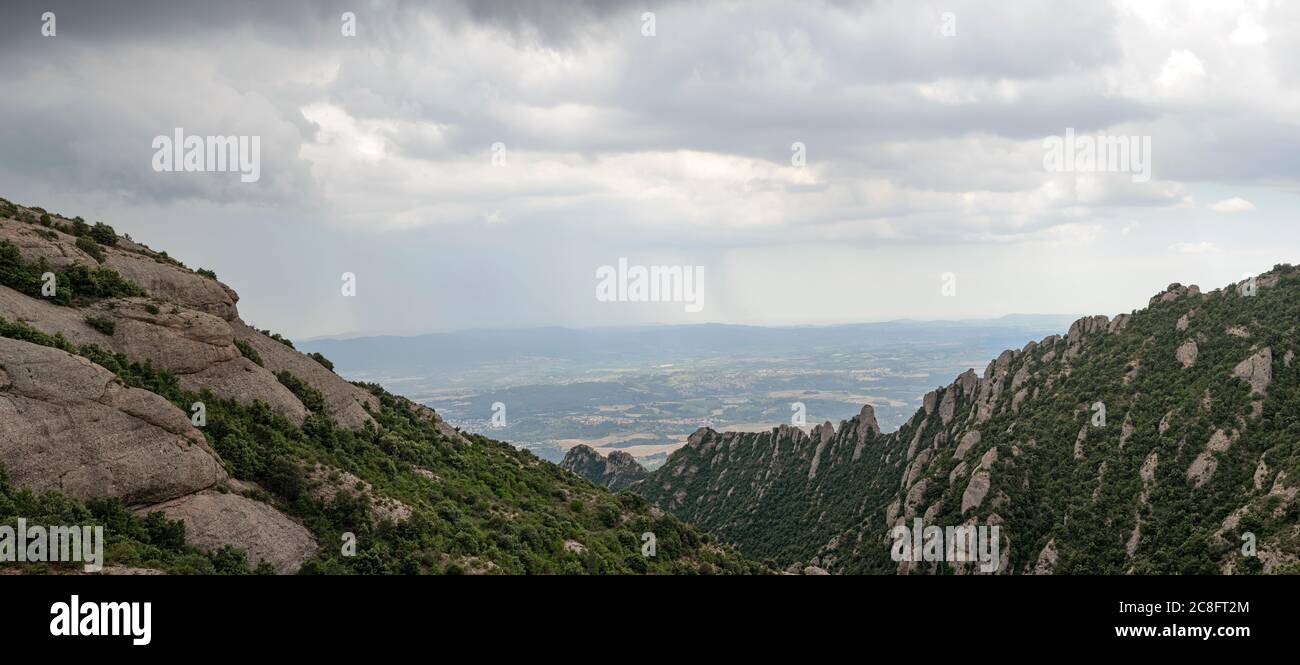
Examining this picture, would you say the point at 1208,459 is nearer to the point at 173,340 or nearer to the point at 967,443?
the point at 967,443

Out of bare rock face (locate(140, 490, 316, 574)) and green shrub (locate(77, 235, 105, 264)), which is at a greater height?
green shrub (locate(77, 235, 105, 264))

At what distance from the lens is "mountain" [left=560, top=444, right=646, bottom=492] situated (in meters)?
144

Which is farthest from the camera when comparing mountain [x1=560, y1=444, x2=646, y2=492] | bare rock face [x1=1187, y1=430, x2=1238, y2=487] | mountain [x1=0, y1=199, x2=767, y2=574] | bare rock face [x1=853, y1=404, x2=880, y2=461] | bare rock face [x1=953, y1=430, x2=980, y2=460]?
mountain [x1=560, y1=444, x2=646, y2=492]

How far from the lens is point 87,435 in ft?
85.8

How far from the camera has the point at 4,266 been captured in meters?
32.8

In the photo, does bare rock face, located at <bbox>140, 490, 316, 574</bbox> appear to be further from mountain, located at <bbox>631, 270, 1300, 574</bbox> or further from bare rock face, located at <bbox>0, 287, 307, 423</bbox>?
mountain, located at <bbox>631, 270, 1300, 574</bbox>

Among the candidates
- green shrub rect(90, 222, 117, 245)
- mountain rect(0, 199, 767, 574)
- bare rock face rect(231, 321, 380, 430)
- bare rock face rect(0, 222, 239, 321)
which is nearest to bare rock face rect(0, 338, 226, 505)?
mountain rect(0, 199, 767, 574)

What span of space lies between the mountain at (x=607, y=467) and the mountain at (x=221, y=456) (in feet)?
311

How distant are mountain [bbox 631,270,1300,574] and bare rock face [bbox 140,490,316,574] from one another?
52.4 meters

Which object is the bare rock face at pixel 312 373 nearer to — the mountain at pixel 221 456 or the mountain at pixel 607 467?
the mountain at pixel 221 456

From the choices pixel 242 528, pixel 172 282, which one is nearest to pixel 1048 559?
pixel 242 528

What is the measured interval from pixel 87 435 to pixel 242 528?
652 cm
